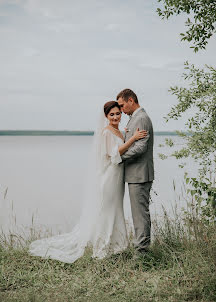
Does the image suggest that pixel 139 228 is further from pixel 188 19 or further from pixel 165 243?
pixel 188 19

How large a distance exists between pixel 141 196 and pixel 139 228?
0.42 metres

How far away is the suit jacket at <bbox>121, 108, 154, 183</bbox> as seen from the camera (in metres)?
5.08

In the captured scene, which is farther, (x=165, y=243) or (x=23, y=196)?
(x=23, y=196)

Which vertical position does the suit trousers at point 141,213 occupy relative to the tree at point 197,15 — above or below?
below

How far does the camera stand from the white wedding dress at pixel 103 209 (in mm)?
5312

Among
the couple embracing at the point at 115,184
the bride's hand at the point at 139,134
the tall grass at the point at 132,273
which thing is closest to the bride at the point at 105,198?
the couple embracing at the point at 115,184

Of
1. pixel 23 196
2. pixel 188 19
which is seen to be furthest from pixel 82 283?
pixel 23 196

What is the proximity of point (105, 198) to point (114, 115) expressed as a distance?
3.67 ft

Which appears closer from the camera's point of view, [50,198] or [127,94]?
[127,94]

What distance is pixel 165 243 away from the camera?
5.28 metres

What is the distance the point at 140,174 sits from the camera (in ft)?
16.7

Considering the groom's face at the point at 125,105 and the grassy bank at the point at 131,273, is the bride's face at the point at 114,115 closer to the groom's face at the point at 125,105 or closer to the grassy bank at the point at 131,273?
the groom's face at the point at 125,105

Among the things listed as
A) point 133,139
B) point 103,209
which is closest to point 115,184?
point 103,209

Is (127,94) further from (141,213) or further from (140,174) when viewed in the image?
(141,213)
